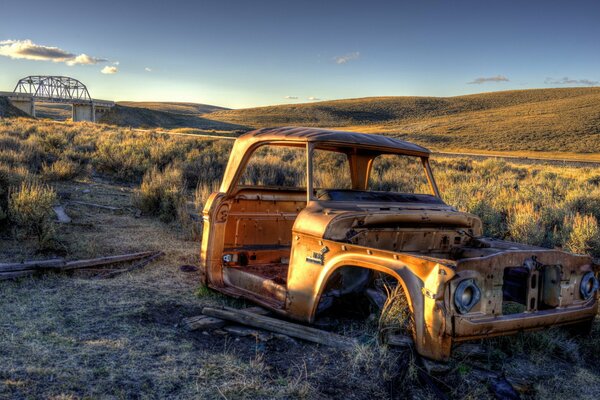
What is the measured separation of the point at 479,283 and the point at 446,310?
342 millimetres

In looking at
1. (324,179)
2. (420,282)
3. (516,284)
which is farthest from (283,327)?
(324,179)

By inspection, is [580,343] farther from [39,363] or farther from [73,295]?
[73,295]

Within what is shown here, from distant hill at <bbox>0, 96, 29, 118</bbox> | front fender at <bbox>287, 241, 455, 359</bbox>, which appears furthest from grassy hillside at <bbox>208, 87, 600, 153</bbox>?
distant hill at <bbox>0, 96, 29, 118</bbox>

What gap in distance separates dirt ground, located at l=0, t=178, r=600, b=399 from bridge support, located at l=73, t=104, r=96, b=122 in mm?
66577

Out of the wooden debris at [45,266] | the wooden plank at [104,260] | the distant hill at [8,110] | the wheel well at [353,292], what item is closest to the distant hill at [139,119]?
the distant hill at [8,110]

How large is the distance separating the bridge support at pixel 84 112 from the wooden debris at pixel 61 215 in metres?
62.0

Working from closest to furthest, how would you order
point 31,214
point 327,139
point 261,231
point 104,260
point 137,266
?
point 327,139 < point 261,231 < point 104,260 < point 137,266 < point 31,214

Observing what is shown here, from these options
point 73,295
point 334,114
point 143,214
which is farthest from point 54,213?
point 334,114

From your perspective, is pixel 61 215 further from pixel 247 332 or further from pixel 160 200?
pixel 247 332

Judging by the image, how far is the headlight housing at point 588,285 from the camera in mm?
4102

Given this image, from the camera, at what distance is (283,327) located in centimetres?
414

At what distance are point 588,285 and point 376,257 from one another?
186cm

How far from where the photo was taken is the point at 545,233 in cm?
874

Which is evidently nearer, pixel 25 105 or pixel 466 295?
pixel 466 295
